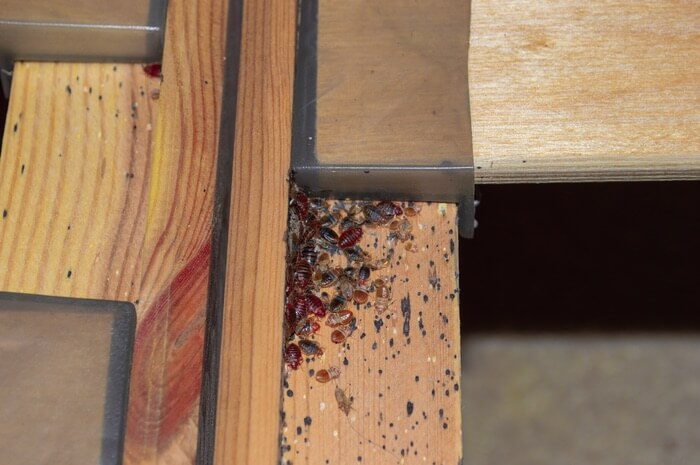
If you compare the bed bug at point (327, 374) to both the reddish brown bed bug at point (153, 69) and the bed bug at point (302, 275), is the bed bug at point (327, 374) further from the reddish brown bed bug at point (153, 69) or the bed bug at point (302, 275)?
Answer: the reddish brown bed bug at point (153, 69)

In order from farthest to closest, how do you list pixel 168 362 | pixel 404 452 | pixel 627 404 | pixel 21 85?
pixel 627 404 → pixel 21 85 → pixel 404 452 → pixel 168 362

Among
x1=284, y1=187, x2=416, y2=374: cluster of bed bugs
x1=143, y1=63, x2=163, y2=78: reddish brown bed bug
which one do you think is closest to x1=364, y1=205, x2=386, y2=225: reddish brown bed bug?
x1=284, y1=187, x2=416, y2=374: cluster of bed bugs

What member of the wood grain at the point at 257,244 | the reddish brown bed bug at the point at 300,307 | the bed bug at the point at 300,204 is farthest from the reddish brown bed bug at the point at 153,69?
the reddish brown bed bug at the point at 300,307

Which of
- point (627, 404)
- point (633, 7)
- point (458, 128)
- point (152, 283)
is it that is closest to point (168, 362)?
point (152, 283)

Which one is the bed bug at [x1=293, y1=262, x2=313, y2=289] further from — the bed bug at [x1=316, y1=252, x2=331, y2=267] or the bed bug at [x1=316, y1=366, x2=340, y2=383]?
the bed bug at [x1=316, y1=366, x2=340, y2=383]

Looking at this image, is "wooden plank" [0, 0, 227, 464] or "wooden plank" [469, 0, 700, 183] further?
"wooden plank" [469, 0, 700, 183]

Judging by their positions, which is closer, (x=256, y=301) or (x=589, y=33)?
(x=256, y=301)

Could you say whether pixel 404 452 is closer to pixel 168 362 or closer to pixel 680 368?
pixel 168 362
